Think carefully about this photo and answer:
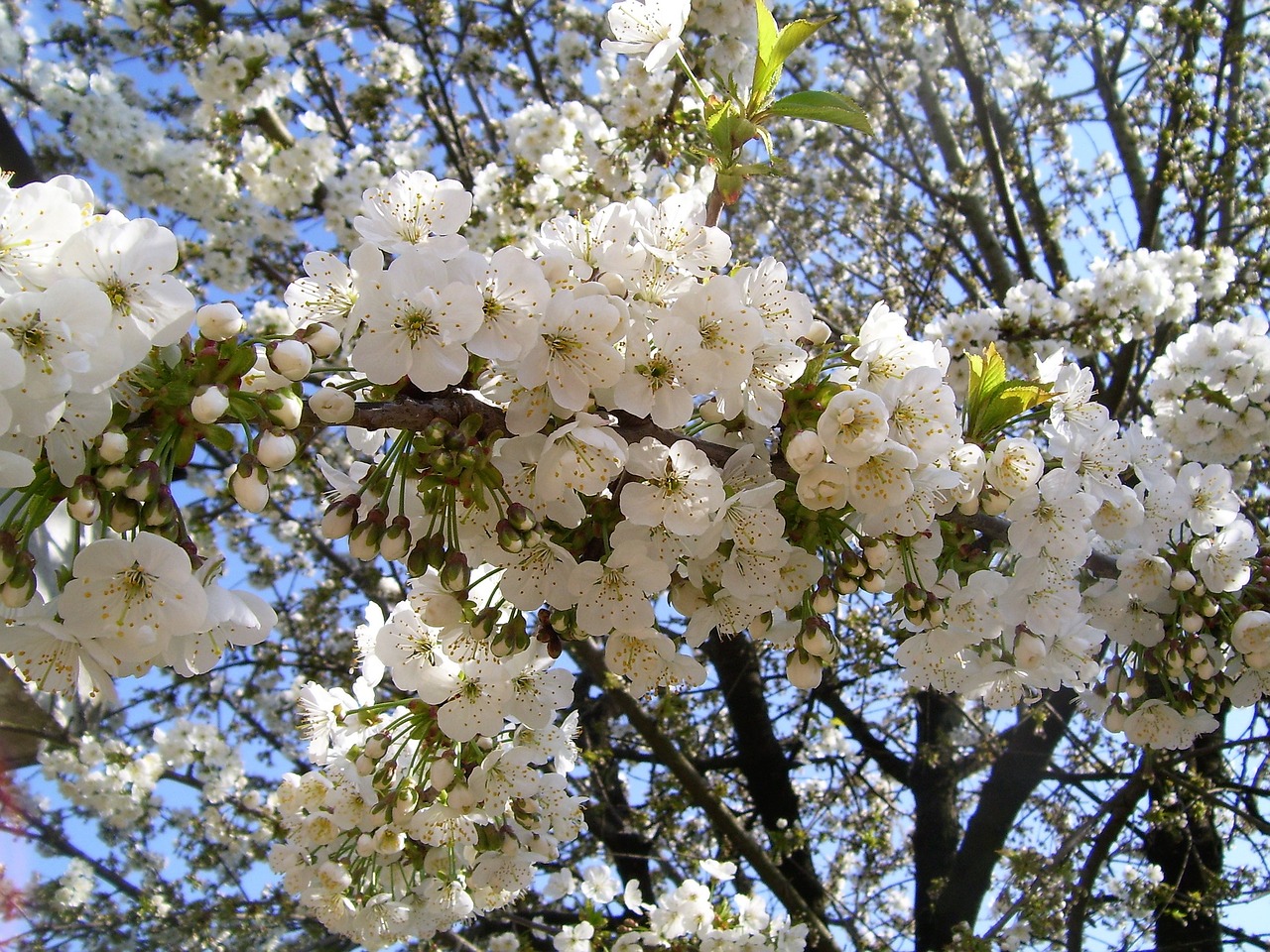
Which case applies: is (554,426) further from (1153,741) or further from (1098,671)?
(1153,741)

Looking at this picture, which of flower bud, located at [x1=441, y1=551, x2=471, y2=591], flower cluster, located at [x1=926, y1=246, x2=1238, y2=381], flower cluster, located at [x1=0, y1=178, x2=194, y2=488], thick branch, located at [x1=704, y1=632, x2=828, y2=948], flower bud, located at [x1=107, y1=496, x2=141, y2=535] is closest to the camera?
flower cluster, located at [x1=0, y1=178, x2=194, y2=488]

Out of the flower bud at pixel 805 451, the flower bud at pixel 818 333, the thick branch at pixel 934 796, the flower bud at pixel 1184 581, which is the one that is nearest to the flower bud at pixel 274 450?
the flower bud at pixel 805 451

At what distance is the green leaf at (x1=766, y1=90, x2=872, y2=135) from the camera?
1.53 meters

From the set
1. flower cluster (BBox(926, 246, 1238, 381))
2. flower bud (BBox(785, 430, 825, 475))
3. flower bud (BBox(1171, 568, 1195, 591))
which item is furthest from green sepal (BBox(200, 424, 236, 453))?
flower cluster (BBox(926, 246, 1238, 381))

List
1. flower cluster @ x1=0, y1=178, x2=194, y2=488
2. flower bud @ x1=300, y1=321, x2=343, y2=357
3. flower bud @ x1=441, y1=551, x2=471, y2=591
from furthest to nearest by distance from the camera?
flower bud @ x1=441, y1=551, x2=471, y2=591 < flower bud @ x1=300, y1=321, x2=343, y2=357 < flower cluster @ x1=0, y1=178, x2=194, y2=488

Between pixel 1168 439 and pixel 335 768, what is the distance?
3.15m

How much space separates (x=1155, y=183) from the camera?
550 cm

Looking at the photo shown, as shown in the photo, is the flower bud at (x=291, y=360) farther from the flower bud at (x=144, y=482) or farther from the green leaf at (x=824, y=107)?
the green leaf at (x=824, y=107)

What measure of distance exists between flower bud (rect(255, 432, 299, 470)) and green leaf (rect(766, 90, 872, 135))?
1.05 m

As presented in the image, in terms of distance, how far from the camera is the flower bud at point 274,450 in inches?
42.8

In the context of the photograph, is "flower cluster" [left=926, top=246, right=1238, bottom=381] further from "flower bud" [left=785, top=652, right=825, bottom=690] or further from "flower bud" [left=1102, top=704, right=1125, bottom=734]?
"flower bud" [left=785, top=652, right=825, bottom=690]

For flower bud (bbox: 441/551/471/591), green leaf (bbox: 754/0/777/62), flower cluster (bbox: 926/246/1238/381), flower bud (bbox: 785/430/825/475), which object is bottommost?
flower bud (bbox: 441/551/471/591)

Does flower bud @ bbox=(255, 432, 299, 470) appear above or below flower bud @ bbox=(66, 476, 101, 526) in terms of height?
above

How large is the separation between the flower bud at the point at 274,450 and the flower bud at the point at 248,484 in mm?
20
